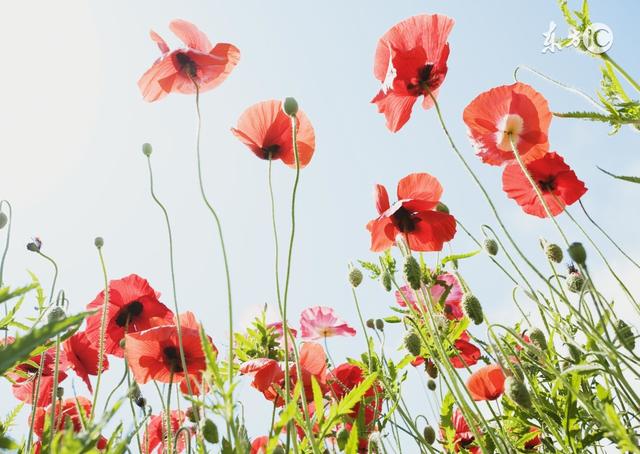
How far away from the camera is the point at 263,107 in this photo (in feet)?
7.63

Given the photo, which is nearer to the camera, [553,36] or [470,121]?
[553,36]

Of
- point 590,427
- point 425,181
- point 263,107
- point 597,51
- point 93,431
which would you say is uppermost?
point 263,107

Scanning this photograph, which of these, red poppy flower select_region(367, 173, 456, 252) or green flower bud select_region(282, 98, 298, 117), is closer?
green flower bud select_region(282, 98, 298, 117)

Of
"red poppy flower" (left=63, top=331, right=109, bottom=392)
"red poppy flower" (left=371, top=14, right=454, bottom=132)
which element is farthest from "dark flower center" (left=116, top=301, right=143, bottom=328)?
"red poppy flower" (left=371, top=14, right=454, bottom=132)

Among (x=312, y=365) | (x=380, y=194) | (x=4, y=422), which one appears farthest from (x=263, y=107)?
(x=4, y=422)

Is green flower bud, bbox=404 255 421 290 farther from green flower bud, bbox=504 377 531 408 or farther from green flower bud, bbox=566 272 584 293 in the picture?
green flower bud, bbox=566 272 584 293

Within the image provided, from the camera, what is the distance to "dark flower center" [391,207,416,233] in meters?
2.35

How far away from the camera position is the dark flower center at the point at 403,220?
2354mm

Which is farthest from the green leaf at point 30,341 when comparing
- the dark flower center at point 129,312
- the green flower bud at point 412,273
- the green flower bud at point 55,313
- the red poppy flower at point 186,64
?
the dark flower center at point 129,312

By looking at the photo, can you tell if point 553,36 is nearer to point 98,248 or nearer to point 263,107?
point 263,107

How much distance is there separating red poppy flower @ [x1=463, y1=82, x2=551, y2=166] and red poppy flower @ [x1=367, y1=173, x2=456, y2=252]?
273 millimetres

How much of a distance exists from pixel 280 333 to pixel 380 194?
0.79m

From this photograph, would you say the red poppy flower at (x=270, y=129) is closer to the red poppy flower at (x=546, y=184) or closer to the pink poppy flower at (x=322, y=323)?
the red poppy flower at (x=546, y=184)

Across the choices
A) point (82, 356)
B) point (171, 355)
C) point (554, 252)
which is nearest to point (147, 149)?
point (171, 355)
